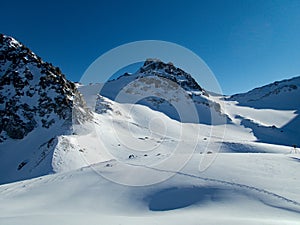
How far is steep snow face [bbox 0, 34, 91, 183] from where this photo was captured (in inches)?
1057

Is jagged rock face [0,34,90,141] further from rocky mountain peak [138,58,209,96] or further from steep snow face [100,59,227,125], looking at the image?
rocky mountain peak [138,58,209,96]

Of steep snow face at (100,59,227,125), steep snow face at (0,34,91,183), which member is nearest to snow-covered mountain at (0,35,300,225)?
steep snow face at (0,34,91,183)

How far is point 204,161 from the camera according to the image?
16.6 metres

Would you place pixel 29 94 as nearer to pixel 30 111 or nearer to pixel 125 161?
pixel 30 111

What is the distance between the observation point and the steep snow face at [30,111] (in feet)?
88.1

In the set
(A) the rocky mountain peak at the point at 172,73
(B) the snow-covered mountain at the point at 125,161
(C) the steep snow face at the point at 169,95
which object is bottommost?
(B) the snow-covered mountain at the point at 125,161

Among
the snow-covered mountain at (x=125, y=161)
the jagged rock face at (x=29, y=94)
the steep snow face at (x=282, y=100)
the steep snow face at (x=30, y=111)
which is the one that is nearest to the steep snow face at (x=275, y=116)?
the steep snow face at (x=282, y=100)

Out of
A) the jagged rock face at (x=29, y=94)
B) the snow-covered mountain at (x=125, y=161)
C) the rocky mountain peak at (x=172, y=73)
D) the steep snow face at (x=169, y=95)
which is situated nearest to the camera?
the snow-covered mountain at (x=125, y=161)

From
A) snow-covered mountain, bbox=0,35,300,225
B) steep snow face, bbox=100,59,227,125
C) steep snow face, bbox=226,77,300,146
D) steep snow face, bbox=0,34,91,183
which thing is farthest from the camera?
steep snow face, bbox=100,59,227,125

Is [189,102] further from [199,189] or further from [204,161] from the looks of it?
[199,189]

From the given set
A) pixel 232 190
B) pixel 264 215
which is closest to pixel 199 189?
pixel 232 190

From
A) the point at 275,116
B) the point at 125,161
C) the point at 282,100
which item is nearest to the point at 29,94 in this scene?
the point at 125,161

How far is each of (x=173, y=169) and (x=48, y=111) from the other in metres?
25.8

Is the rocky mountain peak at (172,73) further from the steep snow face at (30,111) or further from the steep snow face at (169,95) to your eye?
the steep snow face at (30,111)
